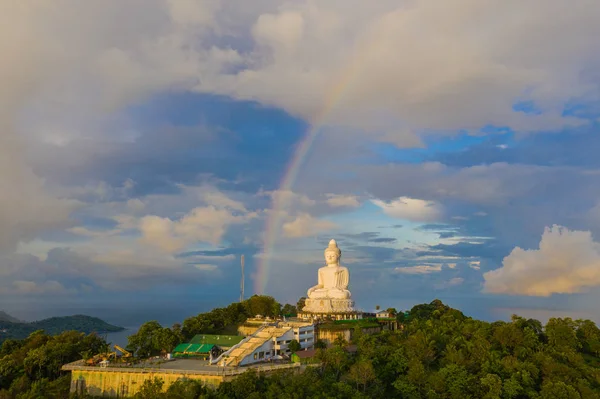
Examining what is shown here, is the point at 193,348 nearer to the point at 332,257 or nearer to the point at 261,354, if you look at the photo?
the point at 261,354

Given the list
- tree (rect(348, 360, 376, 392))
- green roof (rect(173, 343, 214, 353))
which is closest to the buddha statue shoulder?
green roof (rect(173, 343, 214, 353))

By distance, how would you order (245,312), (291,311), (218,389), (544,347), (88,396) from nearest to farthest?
(218,389) < (88,396) < (544,347) < (245,312) < (291,311)

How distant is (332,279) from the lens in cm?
5462

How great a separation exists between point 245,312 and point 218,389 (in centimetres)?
2259

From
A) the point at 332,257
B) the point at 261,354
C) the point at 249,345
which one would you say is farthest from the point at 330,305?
the point at 249,345

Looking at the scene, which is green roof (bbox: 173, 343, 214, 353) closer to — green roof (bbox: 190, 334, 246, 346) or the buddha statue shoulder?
green roof (bbox: 190, 334, 246, 346)

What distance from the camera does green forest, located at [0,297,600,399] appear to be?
3003 centimetres

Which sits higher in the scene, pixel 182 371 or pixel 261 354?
pixel 261 354

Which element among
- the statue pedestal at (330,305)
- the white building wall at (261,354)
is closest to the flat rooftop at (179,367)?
the white building wall at (261,354)

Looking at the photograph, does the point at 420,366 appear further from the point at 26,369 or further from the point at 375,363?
the point at 26,369

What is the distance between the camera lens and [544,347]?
38.9m

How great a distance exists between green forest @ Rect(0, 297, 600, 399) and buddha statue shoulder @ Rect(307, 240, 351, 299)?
36.7 feet

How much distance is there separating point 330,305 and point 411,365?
17658 mm

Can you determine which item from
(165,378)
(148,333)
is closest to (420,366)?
(165,378)
